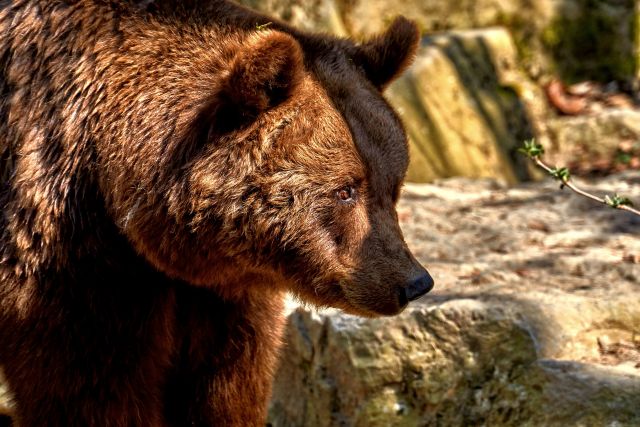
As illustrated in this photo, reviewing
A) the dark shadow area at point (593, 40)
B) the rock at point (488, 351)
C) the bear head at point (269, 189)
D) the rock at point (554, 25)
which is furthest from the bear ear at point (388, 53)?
the dark shadow area at point (593, 40)

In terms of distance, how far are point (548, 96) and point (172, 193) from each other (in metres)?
6.64

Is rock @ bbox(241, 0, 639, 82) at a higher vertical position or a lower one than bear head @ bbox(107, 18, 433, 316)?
lower

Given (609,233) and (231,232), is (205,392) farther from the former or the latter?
(609,233)

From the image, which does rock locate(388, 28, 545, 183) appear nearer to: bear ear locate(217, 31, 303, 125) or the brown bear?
the brown bear

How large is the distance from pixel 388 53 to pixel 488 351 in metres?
1.53

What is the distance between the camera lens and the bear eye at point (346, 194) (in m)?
4.20

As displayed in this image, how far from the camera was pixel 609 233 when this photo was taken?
259 inches

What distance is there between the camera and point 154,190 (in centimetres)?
415

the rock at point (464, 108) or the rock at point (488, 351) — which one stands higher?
the rock at point (488, 351)

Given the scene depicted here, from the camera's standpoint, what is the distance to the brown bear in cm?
412

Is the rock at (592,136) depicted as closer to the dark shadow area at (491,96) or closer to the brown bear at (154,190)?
the dark shadow area at (491,96)

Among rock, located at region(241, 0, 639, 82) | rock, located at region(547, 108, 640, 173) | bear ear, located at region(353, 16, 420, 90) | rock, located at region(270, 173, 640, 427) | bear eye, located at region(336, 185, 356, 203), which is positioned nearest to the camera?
bear eye, located at region(336, 185, 356, 203)

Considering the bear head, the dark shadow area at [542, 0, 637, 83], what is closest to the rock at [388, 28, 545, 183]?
the dark shadow area at [542, 0, 637, 83]

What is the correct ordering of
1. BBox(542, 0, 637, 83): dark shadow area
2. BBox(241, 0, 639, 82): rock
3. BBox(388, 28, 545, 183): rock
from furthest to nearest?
1. BBox(542, 0, 637, 83): dark shadow area
2. BBox(241, 0, 639, 82): rock
3. BBox(388, 28, 545, 183): rock
